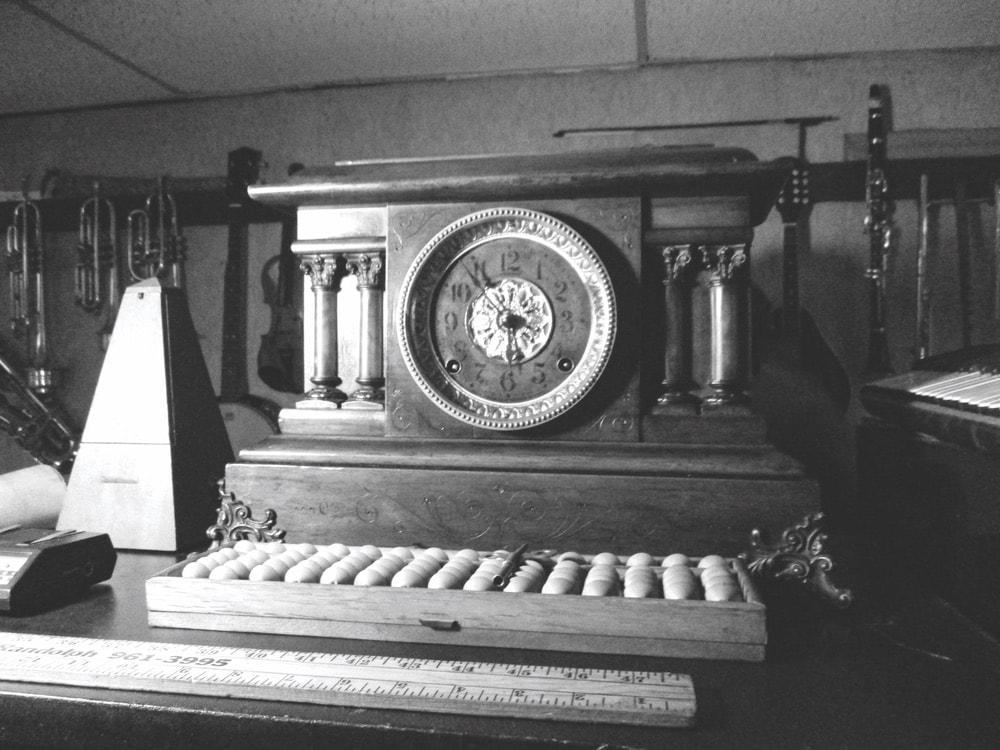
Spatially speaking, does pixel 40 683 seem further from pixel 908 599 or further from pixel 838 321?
pixel 838 321

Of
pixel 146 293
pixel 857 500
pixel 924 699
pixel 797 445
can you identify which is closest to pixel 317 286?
pixel 146 293

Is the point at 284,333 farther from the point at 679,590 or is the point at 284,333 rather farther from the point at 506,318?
the point at 679,590

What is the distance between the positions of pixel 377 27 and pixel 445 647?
143cm

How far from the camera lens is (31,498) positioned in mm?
1588

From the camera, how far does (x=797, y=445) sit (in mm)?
1975

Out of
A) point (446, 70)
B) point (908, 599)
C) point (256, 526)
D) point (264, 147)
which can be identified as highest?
point (446, 70)

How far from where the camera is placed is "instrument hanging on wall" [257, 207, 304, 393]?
2172 millimetres

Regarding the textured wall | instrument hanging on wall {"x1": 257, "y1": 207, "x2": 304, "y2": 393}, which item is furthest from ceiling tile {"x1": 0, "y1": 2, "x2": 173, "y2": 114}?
instrument hanging on wall {"x1": 257, "y1": 207, "x2": 304, "y2": 393}

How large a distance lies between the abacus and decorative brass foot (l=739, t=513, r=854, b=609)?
0.05 m

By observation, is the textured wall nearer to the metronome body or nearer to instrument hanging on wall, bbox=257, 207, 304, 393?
instrument hanging on wall, bbox=257, 207, 304, 393

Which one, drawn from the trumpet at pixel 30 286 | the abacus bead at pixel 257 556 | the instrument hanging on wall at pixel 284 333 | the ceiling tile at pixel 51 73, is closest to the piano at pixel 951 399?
the abacus bead at pixel 257 556

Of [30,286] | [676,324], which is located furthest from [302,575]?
[30,286]

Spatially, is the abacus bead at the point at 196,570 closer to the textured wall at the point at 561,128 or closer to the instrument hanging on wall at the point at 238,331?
the instrument hanging on wall at the point at 238,331

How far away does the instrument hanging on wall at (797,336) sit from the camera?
6.43 ft
